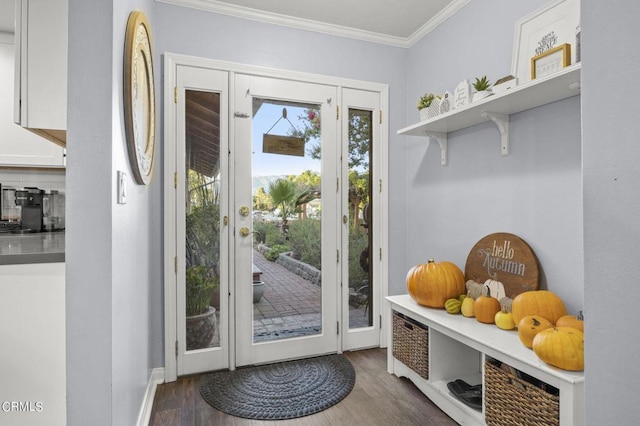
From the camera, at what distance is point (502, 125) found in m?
2.04

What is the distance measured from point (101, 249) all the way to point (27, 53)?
0.81 m

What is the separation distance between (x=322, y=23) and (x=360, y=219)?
1.53 meters

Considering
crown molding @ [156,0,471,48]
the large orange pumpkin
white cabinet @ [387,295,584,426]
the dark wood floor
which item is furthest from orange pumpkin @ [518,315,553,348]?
crown molding @ [156,0,471,48]

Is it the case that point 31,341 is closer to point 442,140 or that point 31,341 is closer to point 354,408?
point 354,408

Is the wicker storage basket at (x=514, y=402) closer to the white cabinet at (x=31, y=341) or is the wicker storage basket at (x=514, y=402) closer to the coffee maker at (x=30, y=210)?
the white cabinet at (x=31, y=341)

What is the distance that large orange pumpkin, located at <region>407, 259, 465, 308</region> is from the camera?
2133 millimetres

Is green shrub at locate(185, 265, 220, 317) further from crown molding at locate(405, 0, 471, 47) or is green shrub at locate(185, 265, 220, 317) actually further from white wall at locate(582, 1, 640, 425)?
crown molding at locate(405, 0, 471, 47)

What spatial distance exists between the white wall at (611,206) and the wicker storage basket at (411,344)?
4.76 feet

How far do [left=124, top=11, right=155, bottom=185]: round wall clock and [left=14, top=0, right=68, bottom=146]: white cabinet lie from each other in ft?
0.75

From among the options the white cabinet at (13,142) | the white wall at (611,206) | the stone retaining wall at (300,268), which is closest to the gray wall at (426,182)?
the white wall at (611,206)

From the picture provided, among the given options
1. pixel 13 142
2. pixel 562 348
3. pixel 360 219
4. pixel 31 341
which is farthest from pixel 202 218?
pixel 562 348

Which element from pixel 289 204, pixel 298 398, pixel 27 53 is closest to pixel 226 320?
pixel 298 398

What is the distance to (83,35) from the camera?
1.12 m

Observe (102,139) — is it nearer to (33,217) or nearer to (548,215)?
(33,217)
